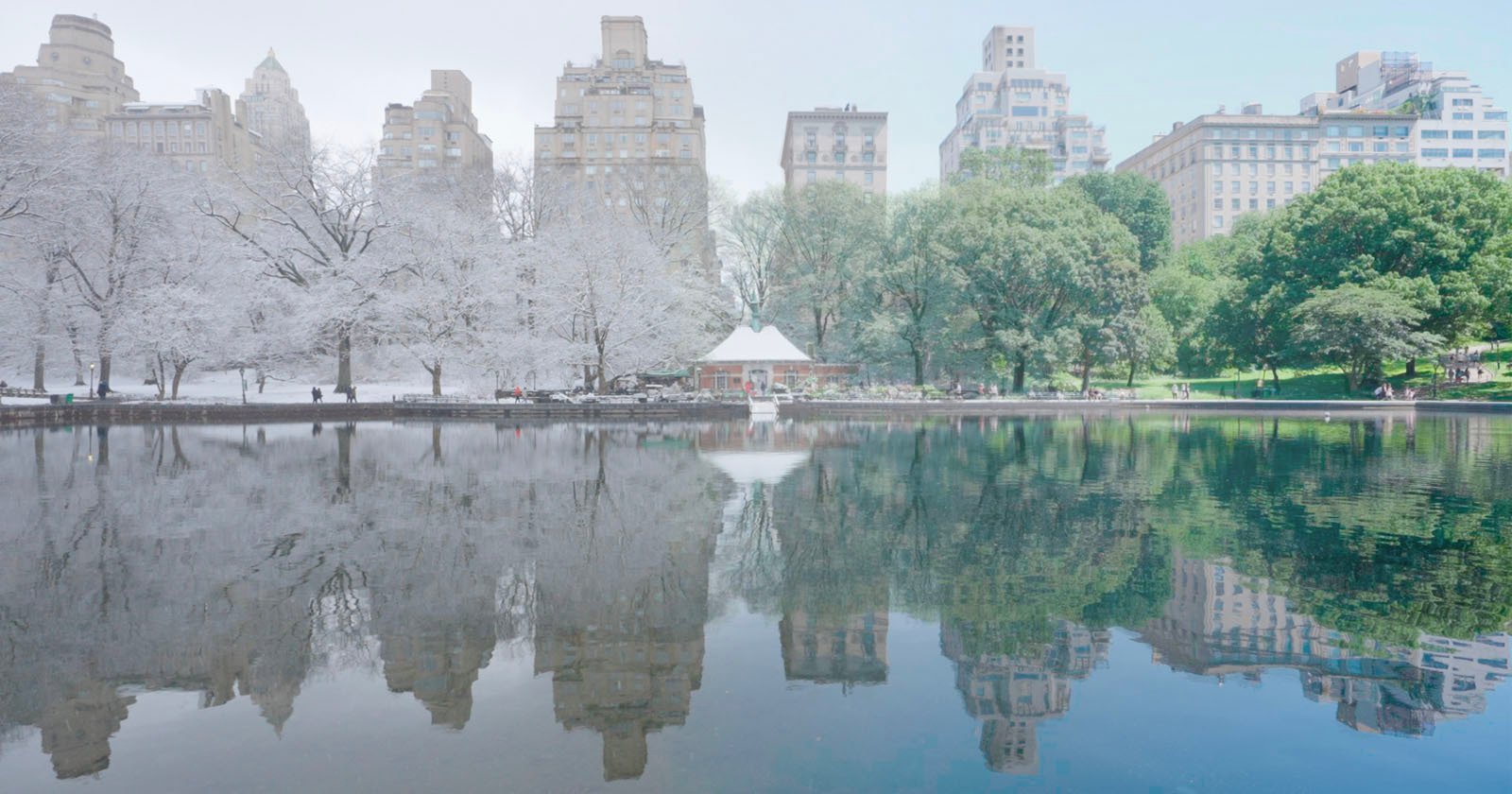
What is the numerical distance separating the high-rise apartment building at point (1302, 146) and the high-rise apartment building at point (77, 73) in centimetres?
13101

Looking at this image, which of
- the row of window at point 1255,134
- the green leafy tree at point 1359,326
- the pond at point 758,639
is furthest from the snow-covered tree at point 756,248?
the row of window at point 1255,134

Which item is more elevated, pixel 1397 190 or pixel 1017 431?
pixel 1397 190

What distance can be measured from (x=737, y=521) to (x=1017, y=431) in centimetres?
1998

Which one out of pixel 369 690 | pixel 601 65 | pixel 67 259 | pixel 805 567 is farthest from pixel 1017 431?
pixel 601 65

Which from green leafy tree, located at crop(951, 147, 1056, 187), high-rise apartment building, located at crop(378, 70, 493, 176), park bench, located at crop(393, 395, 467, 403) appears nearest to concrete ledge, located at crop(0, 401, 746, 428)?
park bench, located at crop(393, 395, 467, 403)

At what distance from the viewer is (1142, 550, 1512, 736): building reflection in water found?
20.2 ft

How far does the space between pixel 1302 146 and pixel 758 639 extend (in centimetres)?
12070

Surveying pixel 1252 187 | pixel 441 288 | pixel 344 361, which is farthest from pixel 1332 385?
pixel 1252 187

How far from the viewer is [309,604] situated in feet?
28.0

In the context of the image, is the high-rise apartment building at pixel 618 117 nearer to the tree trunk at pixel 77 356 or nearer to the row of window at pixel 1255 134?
the tree trunk at pixel 77 356

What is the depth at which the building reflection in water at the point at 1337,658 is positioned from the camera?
20.2 feet

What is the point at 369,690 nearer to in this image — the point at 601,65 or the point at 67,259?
the point at 67,259

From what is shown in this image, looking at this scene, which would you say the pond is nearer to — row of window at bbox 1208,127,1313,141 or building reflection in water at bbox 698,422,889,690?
building reflection in water at bbox 698,422,889,690

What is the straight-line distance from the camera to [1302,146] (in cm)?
10338
